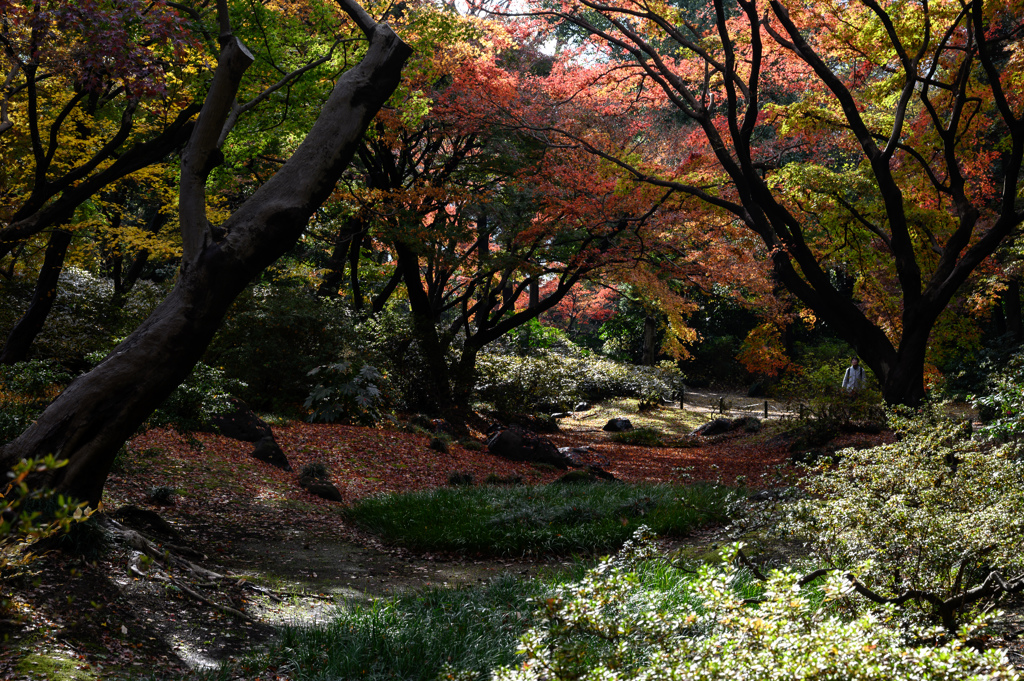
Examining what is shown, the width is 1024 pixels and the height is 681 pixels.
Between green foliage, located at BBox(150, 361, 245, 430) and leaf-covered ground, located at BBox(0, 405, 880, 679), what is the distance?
1.21 ft

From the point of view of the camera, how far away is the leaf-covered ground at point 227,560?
3.37 m

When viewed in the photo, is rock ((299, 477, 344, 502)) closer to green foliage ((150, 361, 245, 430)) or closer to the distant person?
green foliage ((150, 361, 245, 430))

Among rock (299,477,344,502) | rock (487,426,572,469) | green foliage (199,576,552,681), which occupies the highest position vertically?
rock (487,426,572,469)

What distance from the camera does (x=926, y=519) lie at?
3.61 meters

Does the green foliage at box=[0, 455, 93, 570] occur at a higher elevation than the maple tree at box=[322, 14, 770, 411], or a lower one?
lower

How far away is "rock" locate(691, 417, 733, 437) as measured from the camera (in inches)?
712

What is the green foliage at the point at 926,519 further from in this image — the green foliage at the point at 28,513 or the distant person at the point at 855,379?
the distant person at the point at 855,379

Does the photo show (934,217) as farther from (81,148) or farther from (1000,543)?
(81,148)

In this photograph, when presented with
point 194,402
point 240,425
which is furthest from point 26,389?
point 240,425

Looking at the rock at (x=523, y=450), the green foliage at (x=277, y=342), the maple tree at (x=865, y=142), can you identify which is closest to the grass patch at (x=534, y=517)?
the maple tree at (x=865, y=142)

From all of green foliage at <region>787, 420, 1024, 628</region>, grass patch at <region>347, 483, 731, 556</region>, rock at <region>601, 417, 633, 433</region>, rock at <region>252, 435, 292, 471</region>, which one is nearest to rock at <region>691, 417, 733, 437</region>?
rock at <region>601, 417, 633, 433</region>

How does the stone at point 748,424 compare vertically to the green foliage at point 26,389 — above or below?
above

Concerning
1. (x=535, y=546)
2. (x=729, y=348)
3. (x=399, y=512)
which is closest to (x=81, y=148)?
(x=399, y=512)

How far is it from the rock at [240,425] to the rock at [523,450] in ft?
14.3
